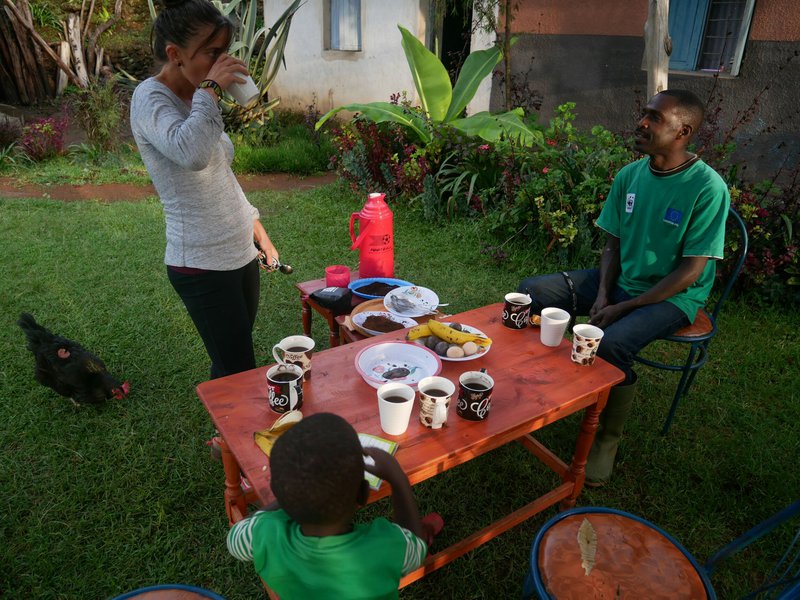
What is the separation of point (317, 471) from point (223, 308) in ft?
4.44

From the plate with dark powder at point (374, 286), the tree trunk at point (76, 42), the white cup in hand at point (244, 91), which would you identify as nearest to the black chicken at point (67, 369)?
the plate with dark powder at point (374, 286)

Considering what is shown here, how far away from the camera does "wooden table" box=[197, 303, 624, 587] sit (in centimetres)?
179

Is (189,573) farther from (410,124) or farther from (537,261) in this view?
(410,124)

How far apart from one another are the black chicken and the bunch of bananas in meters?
1.95

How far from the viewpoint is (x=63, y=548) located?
2.36m

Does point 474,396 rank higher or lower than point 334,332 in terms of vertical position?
higher

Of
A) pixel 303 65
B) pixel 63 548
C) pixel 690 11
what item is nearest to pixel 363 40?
pixel 303 65

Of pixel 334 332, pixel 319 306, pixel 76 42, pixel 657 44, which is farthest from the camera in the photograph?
pixel 76 42

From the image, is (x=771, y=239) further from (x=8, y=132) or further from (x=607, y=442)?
(x=8, y=132)

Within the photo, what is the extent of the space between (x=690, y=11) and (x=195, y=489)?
7192 mm

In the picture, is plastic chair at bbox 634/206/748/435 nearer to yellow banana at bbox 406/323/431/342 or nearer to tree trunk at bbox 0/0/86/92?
yellow banana at bbox 406/323/431/342

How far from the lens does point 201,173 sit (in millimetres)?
2139

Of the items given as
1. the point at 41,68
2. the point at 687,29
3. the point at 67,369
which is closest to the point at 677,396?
the point at 67,369

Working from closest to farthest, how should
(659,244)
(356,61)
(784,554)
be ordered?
(784,554), (659,244), (356,61)
